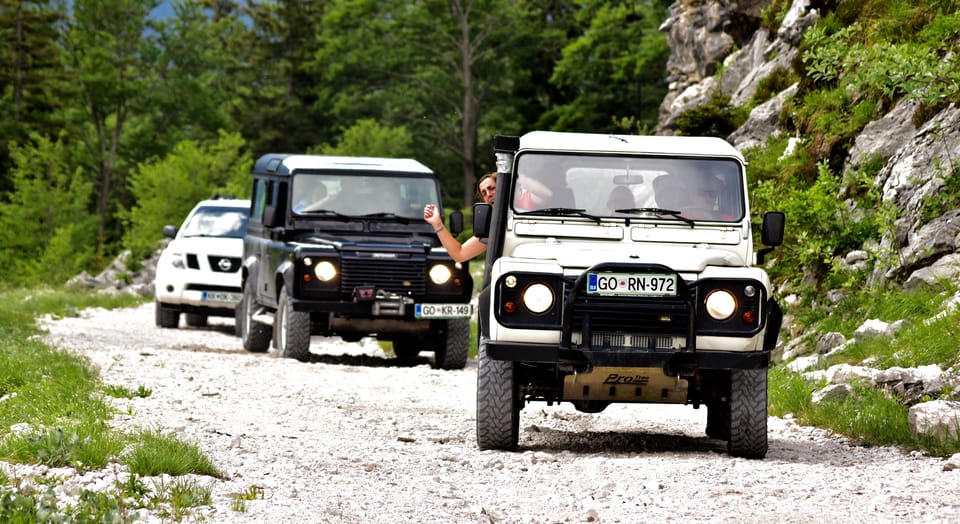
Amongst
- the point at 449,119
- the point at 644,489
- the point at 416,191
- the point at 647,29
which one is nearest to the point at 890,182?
the point at 416,191

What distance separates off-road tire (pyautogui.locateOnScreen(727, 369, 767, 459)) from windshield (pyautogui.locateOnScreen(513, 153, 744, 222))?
1272 mm

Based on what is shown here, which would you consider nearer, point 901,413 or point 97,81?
point 901,413

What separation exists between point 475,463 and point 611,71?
49860 millimetres

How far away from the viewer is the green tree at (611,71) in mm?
55094

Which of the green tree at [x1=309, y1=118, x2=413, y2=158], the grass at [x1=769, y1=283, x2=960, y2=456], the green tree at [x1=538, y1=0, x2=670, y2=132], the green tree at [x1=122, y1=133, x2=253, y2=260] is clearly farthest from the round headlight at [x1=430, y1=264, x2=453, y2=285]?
A: the green tree at [x1=309, y1=118, x2=413, y2=158]

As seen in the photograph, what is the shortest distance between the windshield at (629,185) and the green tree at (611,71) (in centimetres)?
4459

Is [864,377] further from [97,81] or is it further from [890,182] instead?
[97,81]

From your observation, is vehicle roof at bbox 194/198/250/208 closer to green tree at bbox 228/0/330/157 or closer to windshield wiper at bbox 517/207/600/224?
windshield wiper at bbox 517/207/600/224

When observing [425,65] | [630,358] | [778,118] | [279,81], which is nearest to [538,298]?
[630,358]

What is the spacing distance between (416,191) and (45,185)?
128 feet

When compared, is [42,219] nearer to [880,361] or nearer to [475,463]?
[880,361]

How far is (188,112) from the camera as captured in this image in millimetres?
66312

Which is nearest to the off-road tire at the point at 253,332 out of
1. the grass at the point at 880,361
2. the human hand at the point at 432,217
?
the grass at the point at 880,361

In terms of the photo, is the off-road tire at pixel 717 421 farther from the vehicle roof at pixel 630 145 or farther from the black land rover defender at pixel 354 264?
the black land rover defender at pixel 354 264
